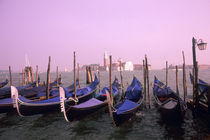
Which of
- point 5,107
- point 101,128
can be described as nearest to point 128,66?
point 5,107

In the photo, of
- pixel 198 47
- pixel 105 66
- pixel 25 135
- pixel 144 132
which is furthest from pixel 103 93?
pixel 105 66

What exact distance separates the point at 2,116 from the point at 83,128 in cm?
628

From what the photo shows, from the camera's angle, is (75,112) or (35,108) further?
(35,108)

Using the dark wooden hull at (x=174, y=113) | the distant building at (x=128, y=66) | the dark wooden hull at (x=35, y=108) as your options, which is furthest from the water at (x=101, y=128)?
the distant building at (x=128, y=66)

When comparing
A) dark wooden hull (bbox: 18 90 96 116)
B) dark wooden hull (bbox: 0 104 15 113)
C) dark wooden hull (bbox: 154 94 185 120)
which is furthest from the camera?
dark wooden hull (bbox: 0 104 15 113)

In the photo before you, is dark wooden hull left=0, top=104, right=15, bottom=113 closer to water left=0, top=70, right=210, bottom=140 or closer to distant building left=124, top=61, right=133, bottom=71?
water left=0, top=70, right=210, bottom=140

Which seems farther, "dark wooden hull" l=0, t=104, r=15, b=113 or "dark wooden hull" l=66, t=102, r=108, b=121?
"dark wooden hull" l=0, t=104, r=15, b=113

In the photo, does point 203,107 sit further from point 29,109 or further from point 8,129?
point 8,129

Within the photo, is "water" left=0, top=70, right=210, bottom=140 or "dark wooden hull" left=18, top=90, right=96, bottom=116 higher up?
"dark wooden hull" left=18, top=90, right=96, bottom=116

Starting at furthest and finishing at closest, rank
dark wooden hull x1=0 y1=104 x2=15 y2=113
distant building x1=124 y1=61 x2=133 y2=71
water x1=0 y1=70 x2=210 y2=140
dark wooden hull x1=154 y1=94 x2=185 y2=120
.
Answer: distant building x1=124 y1=61 x2=133 y2=71
dark wooden hull x1=0 y1=104 x2=15 y2=113
dark wooden hull x1=154 y1=94 x2=185 y2=120
water x1=0 y1=70 x2=210 y2=140

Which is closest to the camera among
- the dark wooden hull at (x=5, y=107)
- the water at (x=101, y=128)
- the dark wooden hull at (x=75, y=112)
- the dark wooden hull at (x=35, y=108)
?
the water at (x=101, y=128)

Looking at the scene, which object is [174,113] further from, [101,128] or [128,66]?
[128,66]

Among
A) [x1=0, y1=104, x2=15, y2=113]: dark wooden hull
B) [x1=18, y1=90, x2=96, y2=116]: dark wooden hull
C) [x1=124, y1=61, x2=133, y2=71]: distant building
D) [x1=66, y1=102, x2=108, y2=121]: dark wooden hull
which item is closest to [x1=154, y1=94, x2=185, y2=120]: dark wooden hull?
[x1=66, y1=102, x2=108, y2=121]: dark wooden hull

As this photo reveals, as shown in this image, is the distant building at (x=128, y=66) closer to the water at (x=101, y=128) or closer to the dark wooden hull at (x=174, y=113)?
the water at (x=101, y=128)
